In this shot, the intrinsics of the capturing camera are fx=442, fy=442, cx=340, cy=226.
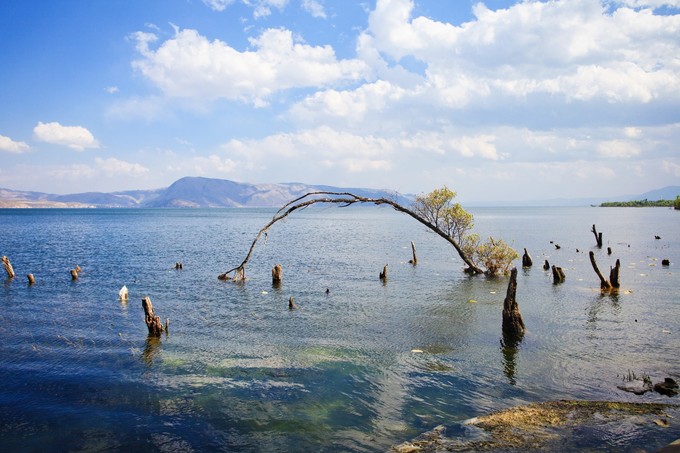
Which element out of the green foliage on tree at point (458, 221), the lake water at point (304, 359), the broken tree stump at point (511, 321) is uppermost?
the green foliage on tree at point (458, 221)

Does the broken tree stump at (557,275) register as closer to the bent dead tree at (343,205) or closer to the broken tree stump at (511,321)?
the bent dead tree at (343,205)

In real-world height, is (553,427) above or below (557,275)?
below

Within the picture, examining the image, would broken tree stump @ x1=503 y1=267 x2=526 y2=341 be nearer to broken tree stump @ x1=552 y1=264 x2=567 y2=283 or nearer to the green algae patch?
the green algae patch

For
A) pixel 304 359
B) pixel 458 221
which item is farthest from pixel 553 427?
pixel 458 221

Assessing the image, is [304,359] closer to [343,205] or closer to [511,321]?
[343,205]

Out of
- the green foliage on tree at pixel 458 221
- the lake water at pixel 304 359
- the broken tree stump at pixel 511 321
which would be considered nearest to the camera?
the lake water at pixel 304 359

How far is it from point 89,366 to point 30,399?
3064 mm

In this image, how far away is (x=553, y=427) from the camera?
11.9 metres

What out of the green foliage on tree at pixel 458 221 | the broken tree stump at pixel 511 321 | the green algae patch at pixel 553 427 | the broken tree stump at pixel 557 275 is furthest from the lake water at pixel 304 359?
the green foliage on tree at pixel 458 221

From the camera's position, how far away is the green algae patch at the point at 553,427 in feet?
36.6

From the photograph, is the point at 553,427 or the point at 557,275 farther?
the point at 557,275

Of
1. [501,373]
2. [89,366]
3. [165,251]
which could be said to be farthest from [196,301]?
[165,251]

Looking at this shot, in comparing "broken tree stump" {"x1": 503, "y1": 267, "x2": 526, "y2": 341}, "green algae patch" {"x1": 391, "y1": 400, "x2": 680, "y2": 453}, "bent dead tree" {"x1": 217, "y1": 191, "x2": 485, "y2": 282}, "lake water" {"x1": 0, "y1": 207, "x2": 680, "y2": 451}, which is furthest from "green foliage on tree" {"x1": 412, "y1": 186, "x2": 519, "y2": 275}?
"green algae patch" {"x1": 391, "y1": 400, "x2": 680, "y2": 453}

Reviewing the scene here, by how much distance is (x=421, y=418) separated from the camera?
13078mm
